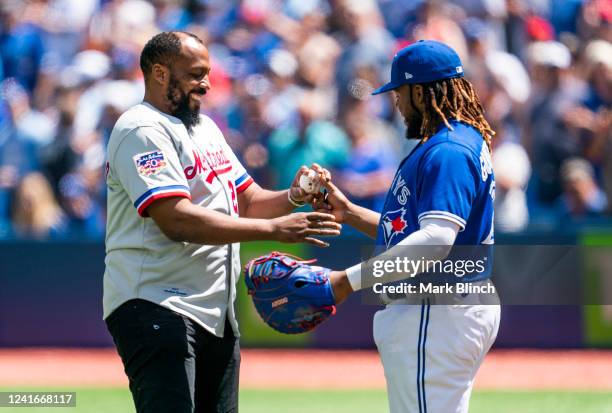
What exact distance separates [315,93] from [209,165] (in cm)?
685

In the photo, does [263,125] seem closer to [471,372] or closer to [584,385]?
[584,385]

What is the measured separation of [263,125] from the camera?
1136 cm

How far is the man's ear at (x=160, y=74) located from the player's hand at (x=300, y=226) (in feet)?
2.68

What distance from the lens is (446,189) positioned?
4184mm

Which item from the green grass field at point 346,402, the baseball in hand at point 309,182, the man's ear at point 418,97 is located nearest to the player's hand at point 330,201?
the baseball in hand at point 309,182

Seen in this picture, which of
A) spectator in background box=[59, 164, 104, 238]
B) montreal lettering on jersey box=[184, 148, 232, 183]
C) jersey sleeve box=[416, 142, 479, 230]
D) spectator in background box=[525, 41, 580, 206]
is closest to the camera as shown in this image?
jersey sleeve box=[416, 142, 479, 230]

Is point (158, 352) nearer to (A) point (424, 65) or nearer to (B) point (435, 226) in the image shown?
(B) point (435, 226)

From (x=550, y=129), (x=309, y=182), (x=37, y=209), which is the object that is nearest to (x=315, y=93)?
(x=550, y=129)

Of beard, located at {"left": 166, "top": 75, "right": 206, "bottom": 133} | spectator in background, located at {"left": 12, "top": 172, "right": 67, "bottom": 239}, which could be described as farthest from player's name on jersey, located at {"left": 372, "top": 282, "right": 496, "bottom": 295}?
spectator in background, located at {"left": 12, "top": 172, "right": 67, "bottom": 239}

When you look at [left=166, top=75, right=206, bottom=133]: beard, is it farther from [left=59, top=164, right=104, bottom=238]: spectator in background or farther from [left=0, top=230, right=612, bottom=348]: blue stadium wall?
[left=59, top=164, right=104, bottom=238]: spectator in background

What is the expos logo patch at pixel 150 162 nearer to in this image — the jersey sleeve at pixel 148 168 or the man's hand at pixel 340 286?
the jersey sleeve at pixel 148 168

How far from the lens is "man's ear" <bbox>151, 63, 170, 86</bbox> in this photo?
4716 millimetres

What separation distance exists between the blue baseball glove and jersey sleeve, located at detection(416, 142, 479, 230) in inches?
20.7

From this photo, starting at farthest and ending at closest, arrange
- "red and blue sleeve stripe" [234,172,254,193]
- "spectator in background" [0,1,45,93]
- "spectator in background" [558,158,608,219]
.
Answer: "spectator in background" [0,1,45,93], "spectator in background" [558,158,608,219], "red and blue sleeve stripe" [234,172,254,193]
